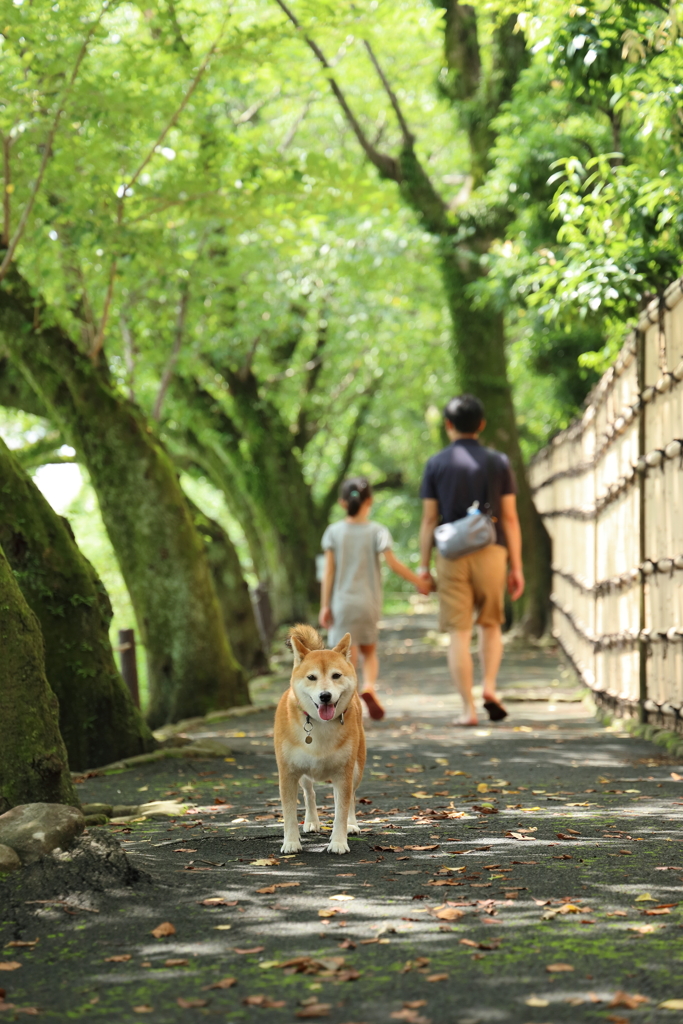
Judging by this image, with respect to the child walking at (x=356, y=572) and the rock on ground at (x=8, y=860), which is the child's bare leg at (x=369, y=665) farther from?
the rock on ground at (x=8, y=860)

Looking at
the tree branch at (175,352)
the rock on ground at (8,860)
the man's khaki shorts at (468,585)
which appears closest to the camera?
the rock on ground at (8,860)

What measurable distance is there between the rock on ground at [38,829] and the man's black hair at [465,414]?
5.64m

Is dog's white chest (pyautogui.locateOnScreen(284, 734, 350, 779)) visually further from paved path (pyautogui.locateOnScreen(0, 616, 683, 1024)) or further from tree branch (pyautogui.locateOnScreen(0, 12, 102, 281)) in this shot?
tree branch (pyautogui.locateOnScreen(0, 12, 102, 281))

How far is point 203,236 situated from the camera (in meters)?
14.3

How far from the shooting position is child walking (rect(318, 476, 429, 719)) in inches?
381

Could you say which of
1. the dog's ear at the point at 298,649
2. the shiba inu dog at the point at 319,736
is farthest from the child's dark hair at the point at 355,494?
the shiba inu dog at the point at 319,736

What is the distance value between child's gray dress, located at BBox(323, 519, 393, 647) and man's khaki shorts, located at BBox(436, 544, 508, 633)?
61cm

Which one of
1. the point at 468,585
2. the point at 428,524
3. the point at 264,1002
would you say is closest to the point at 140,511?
the point at 428,524

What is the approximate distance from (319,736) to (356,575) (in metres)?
4.68

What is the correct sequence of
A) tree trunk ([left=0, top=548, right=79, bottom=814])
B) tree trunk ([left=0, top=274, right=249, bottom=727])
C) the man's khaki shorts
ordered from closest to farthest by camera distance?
tree trunk ([left=0, top=548, right=79, bottom=814]), the man's khaki shorts, tree trunk ([left=0, top=274, right=249, bottom=727])

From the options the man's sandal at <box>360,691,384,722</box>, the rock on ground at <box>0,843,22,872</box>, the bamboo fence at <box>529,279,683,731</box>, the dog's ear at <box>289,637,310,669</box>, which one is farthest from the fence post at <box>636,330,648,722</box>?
the rock on ground at <box>0,843,22,872</box>

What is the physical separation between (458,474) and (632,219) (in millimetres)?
2383

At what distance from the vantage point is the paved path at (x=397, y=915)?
10.5ft

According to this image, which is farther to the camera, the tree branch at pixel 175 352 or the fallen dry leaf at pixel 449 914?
the tree branch at pixel 175 352
